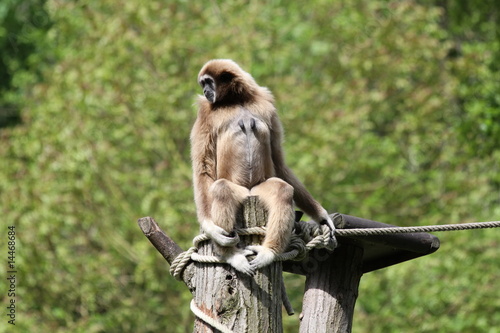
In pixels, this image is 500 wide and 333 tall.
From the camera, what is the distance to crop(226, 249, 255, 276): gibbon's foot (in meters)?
3.57

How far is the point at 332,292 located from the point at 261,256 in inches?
41.9

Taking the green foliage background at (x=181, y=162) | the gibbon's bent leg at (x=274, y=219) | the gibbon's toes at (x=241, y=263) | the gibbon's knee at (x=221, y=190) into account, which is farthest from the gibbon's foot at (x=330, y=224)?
the green foliage background at (x=181, y=162)

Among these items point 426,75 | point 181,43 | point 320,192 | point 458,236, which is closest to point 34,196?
point 181,43

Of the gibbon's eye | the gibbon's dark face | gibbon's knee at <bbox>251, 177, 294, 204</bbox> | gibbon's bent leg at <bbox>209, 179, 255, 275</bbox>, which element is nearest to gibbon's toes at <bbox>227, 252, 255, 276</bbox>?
gibbon's bent leg at <bbox>209, 179, 255, 275</bbox>

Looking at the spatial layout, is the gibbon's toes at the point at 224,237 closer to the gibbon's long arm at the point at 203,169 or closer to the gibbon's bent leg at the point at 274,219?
the gibbon's bent leg at the point at 274,219

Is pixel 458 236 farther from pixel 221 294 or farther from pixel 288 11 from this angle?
pixel 221 294

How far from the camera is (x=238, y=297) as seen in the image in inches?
140

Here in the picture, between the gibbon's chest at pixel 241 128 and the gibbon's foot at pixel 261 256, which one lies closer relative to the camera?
the gibbon's foot at pixel 261 256

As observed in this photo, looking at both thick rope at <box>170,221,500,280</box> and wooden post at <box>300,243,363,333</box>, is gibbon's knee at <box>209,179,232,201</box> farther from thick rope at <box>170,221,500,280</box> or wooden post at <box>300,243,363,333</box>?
wooden post at <box>300,243,363,333</box>

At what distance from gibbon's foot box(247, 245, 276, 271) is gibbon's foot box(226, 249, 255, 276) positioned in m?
0.02

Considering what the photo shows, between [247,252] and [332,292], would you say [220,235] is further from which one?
[332,292]

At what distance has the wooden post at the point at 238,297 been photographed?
3545mm

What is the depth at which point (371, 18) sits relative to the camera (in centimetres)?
1240

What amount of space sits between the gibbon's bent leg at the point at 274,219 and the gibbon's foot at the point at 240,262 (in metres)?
0.03
